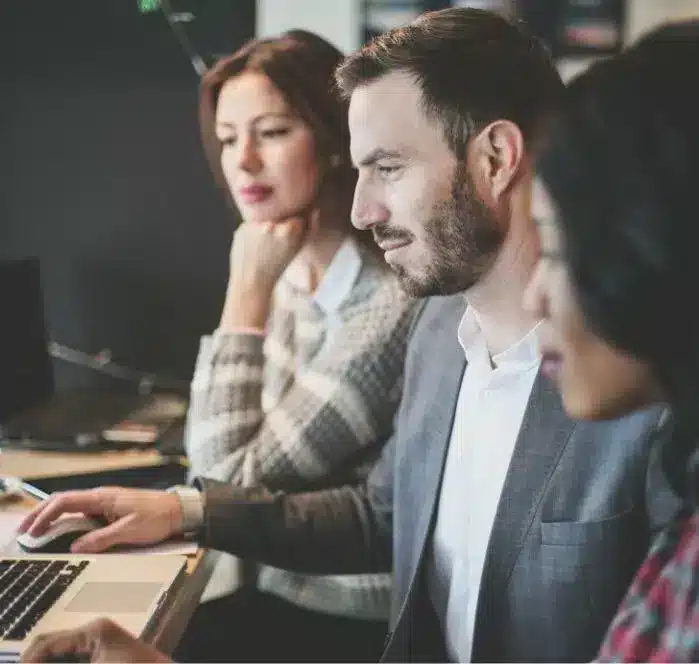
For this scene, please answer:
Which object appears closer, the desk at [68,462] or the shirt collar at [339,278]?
the shirt collar at [339,278]

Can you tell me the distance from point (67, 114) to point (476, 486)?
4.94 ft

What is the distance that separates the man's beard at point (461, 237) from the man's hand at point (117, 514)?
49 centimetres

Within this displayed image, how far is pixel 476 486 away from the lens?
113cm

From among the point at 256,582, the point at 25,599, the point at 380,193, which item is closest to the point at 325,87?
the point at 380,193

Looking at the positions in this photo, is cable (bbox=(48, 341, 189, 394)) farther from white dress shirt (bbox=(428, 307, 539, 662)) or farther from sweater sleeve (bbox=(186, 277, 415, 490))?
white dress shirt (bbox=(428, 307, 539, 662))

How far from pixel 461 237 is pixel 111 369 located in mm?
1395

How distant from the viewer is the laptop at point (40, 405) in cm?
183

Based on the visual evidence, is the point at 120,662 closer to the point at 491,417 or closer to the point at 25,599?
the point at 25,599

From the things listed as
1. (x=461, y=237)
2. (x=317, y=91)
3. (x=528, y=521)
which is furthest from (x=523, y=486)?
(x=317, y=91)

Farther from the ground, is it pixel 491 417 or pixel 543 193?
pixel 543 193

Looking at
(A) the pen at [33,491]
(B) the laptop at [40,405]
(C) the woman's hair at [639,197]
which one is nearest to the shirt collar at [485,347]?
(C) the woman's hair at [639,197]

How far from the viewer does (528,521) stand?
101 cm

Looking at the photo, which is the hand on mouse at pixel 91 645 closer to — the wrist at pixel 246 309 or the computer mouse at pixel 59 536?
the computer mouse at pixel 59 536

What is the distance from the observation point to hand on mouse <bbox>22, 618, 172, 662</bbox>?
32.9 inches
